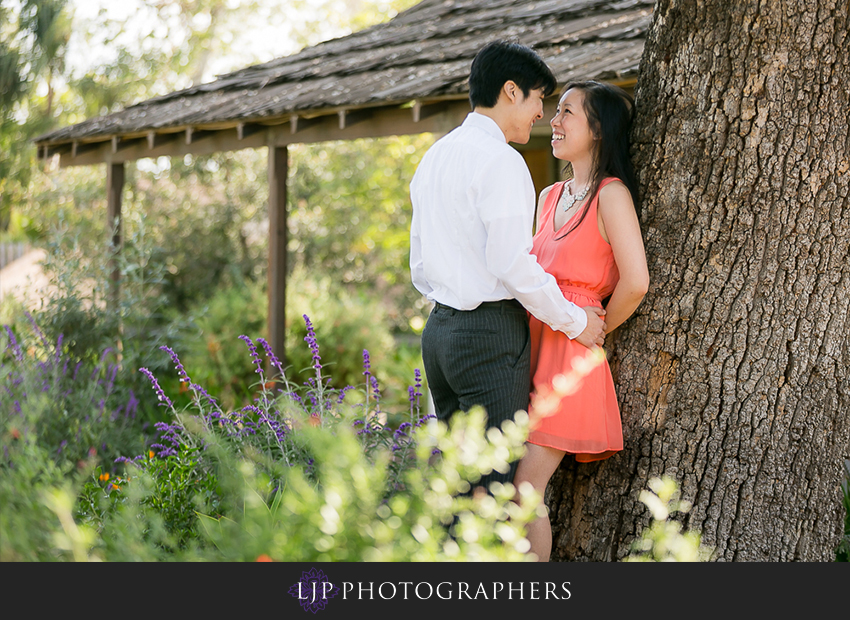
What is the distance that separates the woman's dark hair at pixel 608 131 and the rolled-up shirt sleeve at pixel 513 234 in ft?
1.10

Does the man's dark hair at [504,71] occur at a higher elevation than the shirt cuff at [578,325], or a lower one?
higher

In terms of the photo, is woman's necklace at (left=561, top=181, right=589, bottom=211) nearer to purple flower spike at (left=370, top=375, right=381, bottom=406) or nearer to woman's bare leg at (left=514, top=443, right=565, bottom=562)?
woman's bare leg at (left=514, top=443, right=565, bottom=562)

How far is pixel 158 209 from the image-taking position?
12375 mm

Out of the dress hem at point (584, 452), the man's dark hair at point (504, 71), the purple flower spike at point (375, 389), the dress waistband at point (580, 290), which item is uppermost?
the man's dark hair at point (504, 71)

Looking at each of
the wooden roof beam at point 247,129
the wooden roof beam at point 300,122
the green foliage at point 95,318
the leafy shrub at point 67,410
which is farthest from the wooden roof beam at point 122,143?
the leafy shrub at point 67,410

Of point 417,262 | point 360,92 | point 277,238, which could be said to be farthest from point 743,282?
point 277,238

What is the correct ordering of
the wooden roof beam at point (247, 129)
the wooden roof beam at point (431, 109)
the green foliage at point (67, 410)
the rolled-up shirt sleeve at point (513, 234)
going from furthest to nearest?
the wooden roof beam at point (247, 129)
the wooden roof beam at point (431, 109)
the green foliage at point (67, 410)
the rolled-up shirt sleeve at point (513, 234)

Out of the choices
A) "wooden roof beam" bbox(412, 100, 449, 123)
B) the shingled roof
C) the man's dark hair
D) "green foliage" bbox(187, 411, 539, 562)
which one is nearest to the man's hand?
the man's dark hair

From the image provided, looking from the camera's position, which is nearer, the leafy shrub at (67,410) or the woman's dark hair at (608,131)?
the woman's dark hair at (608,131)

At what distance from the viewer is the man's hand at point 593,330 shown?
255 cm

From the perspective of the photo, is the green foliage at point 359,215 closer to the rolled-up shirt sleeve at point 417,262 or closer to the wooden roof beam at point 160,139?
the wooden roof beam at point 160,139

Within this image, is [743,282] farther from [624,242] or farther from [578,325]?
[578,325]

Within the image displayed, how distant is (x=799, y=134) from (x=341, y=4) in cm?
2341

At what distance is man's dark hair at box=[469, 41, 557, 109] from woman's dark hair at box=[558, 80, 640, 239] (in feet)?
0.64
